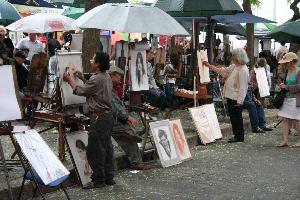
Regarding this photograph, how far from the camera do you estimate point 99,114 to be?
7.98m

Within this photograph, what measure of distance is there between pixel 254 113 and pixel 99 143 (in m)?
6.20

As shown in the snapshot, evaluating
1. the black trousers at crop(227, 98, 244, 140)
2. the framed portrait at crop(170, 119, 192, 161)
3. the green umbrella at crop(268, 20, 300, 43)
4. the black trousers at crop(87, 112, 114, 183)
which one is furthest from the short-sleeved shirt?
the green umbrella at crop(268, 20, 300, 43)

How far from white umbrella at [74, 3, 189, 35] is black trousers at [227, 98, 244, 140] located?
2964 millimetres

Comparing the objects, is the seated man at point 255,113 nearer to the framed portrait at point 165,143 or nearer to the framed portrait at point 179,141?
the framed portrait at point 179,141

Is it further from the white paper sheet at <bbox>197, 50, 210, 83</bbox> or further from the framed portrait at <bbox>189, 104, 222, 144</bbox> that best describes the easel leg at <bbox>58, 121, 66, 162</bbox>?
the white paper sheet at <bbox>197, 50, 210, 83</bbox>

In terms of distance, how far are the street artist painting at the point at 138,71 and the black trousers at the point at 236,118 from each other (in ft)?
7.78

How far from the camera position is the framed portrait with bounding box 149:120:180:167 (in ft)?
31.6

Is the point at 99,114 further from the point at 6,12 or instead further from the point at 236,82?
the point at 6,12

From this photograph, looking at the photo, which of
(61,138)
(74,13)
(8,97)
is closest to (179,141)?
(61,138)

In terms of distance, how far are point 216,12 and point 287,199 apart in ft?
18.1

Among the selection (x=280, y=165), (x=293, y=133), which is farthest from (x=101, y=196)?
(x=293, y=133)

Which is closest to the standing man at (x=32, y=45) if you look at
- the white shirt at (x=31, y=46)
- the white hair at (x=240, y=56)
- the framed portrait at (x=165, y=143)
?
the white shirt at (x=31, y=46)

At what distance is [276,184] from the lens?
8.55 m

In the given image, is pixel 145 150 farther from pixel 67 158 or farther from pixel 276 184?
pixel 276 184
